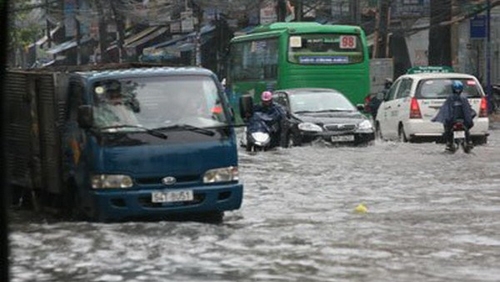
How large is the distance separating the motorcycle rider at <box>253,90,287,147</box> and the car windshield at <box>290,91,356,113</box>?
76 cm

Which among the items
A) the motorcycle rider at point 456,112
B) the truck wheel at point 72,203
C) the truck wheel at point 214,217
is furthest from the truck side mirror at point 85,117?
the motorcycle rider at point 456,112

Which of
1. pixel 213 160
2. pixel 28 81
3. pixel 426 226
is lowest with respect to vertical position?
pixel 426 226

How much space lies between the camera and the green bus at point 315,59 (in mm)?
27031

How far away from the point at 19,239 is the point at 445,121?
35.7ft

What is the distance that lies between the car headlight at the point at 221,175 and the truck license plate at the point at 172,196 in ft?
0.77

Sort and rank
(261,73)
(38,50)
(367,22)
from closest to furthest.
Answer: (261,73) < (367,22) < (38,50)

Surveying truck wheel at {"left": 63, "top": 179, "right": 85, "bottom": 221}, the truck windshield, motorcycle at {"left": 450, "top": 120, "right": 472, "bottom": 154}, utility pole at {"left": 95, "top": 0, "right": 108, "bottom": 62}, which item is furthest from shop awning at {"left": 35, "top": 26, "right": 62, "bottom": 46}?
the truck windshield

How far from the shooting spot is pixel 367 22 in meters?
46.0

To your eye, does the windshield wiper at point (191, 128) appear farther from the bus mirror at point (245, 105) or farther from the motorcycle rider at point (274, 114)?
the motorcycle rider at point (274, 114)

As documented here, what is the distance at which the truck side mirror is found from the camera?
404 inches

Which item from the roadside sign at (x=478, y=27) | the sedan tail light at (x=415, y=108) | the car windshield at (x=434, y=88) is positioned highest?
the roadside sign at (x=478, y=27)

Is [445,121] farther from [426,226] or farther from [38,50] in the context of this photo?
[38,50]

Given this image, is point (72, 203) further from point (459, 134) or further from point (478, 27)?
point (478, 27)

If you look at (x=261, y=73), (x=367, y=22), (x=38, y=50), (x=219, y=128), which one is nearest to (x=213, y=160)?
(x=219, y=128)
